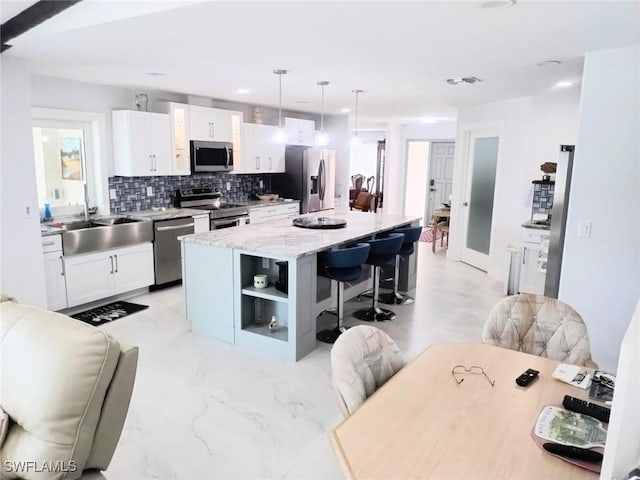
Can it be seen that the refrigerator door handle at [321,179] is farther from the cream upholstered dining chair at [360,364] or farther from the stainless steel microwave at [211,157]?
the cream upholstered dining chair at [360,364]

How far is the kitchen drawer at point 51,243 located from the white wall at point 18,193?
0.15 metres

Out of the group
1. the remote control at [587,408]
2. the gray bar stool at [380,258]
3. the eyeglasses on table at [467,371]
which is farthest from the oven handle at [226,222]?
the remote control at [587,408]

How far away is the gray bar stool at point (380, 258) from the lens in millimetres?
4289

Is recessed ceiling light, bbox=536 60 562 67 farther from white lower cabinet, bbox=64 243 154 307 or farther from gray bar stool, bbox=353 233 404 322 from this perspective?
white lower cabinet, bbox=64 243 154 307

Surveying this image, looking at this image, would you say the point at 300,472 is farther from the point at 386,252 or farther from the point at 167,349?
the point at 386,252

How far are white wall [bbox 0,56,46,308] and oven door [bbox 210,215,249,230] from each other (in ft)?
7.16

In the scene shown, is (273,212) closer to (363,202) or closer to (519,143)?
(519,143)

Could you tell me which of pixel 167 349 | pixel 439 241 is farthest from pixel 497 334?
pixel 439 241

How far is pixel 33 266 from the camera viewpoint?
160 inches

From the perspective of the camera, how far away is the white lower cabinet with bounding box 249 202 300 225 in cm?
656

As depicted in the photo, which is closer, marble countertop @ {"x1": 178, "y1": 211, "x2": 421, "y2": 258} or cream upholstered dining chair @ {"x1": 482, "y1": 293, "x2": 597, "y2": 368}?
cream upholstered dining chair @ {"x1": 482, "y1": 293, "x2": 597, "y2": 368}

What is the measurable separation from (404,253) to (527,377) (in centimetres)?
306

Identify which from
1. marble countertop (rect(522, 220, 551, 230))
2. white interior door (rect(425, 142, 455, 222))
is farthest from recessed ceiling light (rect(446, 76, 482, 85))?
white interior door (rect(425, 142, 455, 222))

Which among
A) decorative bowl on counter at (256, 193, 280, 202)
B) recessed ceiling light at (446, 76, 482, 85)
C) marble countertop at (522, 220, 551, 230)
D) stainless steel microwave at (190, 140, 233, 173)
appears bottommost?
marble countertop at (522, 220, 551, 230)
